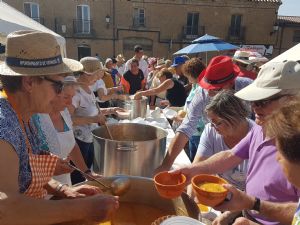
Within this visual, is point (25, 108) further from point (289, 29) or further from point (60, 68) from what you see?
point (289, 29)

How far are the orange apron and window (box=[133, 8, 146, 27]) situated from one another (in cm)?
1699

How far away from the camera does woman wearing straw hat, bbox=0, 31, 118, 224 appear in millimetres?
882

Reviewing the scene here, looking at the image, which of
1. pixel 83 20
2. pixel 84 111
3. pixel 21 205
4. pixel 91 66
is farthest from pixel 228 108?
pixel 83 20

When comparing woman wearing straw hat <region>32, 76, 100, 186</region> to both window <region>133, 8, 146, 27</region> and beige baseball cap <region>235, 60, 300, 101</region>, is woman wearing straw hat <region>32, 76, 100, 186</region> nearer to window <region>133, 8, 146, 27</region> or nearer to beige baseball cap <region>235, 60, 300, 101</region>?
beige baseball cap <region>235, 60, 300, 101</region>

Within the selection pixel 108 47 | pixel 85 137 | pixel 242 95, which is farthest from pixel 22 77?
pixel 108 47

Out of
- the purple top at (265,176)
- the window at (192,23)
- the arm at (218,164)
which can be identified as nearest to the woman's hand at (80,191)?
the arm at (218,164)

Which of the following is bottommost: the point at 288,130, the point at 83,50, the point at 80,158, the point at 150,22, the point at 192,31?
the point at 83,50

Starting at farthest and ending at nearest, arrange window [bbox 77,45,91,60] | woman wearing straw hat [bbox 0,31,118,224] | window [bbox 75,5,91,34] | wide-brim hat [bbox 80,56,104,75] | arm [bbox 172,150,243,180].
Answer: window [bbox 77,45,91,60], window [bbox 75,5,91,34], wide-brim hat [bbox 80,56,104,75], arm [bbox 172,150,243,180], woman wearing straw hat [bbox 0,31,118,224]

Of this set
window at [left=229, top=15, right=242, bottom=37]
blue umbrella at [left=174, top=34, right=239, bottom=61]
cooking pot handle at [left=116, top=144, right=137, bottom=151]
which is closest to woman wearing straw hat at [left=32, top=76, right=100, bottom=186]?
cooking pot handle at [left=116, top=144, right=137, bottom=151]

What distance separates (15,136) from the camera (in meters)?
0.94

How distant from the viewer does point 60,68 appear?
3.55 feet

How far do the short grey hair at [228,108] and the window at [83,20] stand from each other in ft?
55.7

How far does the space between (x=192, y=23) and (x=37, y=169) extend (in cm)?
1785

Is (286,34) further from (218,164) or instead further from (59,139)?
(59,139)
